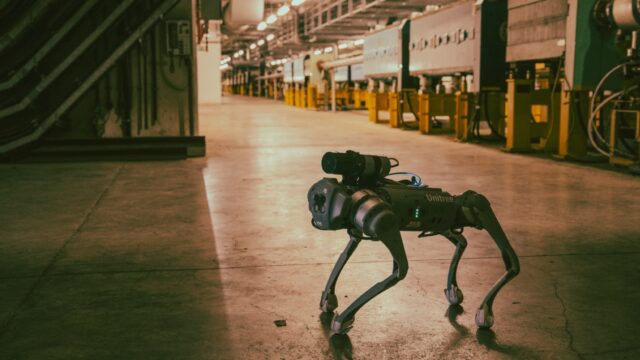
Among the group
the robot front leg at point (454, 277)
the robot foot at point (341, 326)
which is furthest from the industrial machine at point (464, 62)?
the robot foot at point (341, 326)

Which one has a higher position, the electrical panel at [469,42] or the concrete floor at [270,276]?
the electrical panel at [469,42]

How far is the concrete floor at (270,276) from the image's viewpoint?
7.52 ft

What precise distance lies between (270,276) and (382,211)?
1132 mm

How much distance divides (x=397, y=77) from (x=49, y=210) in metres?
9.88

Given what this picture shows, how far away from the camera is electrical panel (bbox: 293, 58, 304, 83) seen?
2553 centimetres

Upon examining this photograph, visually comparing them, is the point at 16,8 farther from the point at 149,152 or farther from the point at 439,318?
the point at 439,318

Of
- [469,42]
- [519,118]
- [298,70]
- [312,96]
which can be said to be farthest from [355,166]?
[298,70]

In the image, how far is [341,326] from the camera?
7.63ft

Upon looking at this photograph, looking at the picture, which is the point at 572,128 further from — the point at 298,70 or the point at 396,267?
the point at 298,70

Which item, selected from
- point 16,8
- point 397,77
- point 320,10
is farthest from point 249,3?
point 16,8

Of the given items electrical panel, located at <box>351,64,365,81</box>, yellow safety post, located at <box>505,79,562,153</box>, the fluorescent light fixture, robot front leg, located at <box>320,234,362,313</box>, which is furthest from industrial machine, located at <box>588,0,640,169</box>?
electrical panel, located at <box>351,64,365,81</box>


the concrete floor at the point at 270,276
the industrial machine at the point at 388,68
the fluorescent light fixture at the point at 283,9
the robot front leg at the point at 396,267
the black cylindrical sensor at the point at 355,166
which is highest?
the fluorescent light fixture at the point at 283,9

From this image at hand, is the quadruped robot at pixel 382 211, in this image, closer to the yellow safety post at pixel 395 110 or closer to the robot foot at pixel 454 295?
the robot foot at pixel 454 295

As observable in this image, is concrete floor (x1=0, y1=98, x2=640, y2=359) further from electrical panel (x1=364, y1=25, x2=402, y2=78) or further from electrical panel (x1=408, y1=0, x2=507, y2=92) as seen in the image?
electrical panel (x1=364, y1=25, x2=402, y2=78)
